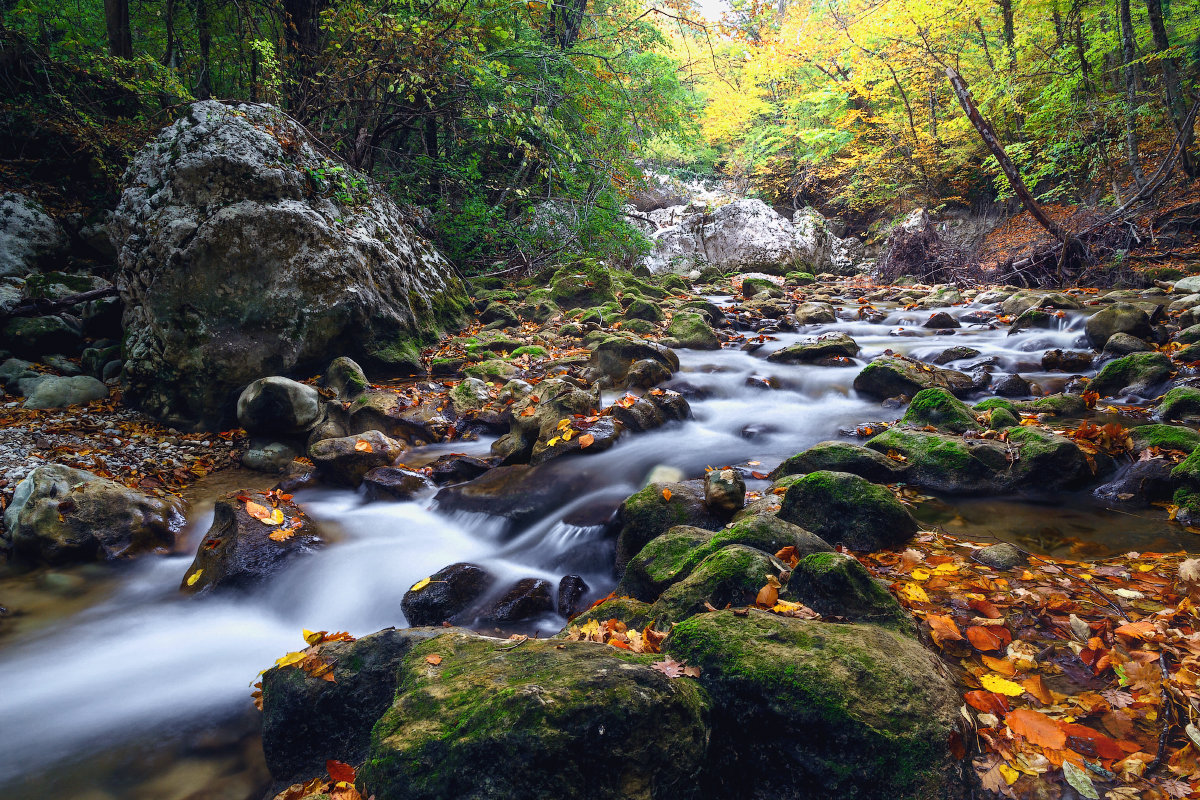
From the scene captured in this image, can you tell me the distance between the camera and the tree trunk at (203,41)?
32.1 feet

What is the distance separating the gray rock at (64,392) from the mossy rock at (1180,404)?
10890mm

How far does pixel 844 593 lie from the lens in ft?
7.95

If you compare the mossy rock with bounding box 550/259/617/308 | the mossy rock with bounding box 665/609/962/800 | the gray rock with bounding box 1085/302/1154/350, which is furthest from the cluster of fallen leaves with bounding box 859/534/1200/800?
the mossy rock with bounding box 550/259/617/308

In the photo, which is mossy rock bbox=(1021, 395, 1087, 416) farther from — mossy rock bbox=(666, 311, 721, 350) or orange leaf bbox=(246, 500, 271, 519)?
orange leaf bbox=(246, 500, 271, 519)

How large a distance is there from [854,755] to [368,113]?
35.6 ft

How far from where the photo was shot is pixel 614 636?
2.46 metres

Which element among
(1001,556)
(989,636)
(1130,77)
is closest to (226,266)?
(989,636)

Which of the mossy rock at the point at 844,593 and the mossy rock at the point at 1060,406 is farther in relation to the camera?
the mossy rock at the point at 1060,406

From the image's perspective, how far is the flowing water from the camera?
260 centimetres

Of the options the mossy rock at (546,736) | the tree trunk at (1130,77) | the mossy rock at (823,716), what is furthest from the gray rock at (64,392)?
the tree trunk at (1130,77)

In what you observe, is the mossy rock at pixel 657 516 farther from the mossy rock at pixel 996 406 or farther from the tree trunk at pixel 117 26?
the tree trunk at pixel 117 26

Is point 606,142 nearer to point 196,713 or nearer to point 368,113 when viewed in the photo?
point 368,113

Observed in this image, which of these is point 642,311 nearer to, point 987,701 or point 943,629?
point 943,629

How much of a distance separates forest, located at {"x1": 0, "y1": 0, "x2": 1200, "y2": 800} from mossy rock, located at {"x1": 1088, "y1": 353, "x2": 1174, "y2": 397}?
33mm
